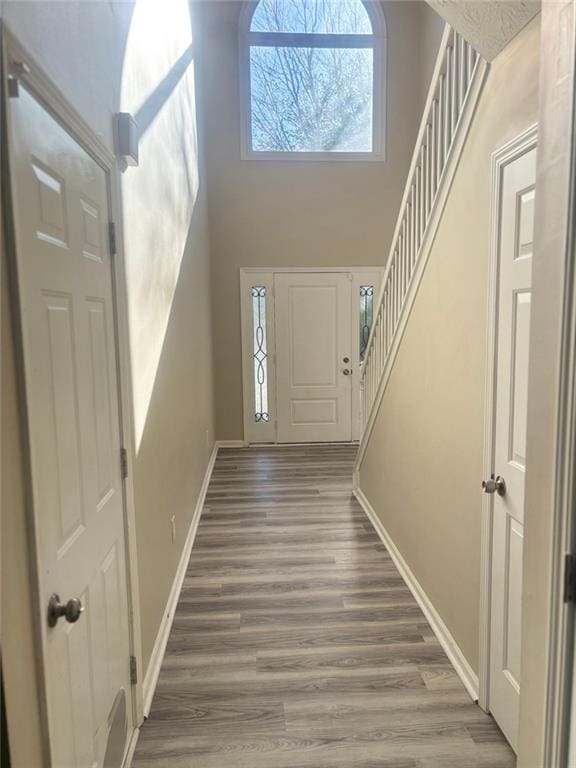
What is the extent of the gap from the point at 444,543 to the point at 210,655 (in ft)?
4.08

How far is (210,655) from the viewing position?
7.72ft

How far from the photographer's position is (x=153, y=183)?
2598 mm

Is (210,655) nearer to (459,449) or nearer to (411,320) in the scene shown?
(459,449)

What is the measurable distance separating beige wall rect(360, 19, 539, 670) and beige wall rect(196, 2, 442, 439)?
3324 mm

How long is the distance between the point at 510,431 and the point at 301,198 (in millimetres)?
4789

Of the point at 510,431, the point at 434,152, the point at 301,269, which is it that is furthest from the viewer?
the point at 301,269

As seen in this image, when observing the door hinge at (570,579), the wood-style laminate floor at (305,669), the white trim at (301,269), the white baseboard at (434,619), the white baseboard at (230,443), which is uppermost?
Answer: the white trim at (301,269)

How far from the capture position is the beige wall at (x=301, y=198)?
18.8ft

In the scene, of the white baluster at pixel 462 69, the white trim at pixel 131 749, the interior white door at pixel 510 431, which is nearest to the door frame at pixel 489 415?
the interior white door at pixel 510 431

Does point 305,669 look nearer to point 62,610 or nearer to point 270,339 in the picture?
point 62,610

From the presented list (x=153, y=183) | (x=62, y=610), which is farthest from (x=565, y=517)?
(x=153, y=183)

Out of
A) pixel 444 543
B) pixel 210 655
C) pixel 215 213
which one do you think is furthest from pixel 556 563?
pixel 215 213

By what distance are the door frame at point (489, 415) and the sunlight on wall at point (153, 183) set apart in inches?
54.7

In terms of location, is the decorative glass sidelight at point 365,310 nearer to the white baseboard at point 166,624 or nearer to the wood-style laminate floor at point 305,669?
the wood-style laminate floor at point 305,669
